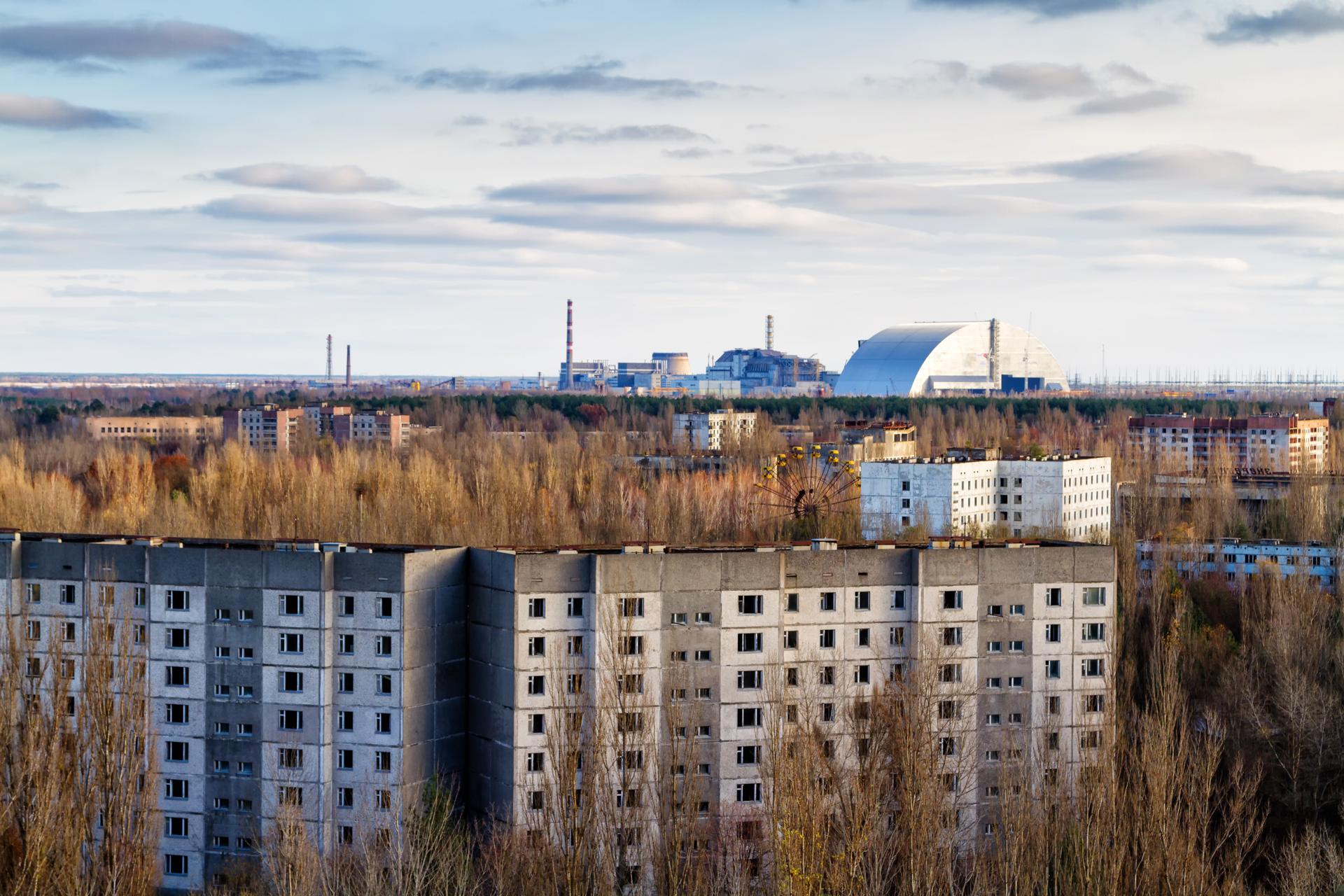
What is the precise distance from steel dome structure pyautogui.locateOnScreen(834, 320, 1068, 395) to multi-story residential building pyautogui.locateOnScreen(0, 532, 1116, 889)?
78019mm

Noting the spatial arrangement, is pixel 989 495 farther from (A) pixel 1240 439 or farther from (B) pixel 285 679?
(B) pixel 285 679

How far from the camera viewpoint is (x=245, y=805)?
15125 millimetres

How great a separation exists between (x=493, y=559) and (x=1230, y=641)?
1205 cm

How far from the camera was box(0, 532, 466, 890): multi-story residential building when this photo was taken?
14961 millimetres

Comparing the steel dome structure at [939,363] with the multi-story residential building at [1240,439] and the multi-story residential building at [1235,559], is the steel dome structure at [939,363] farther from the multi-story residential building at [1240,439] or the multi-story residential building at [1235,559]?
the multi-story residential building at [1235,559]

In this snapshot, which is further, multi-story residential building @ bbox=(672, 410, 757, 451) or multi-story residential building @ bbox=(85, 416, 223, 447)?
multi-story residential building @ bbox=(85, 416, 223, 447)

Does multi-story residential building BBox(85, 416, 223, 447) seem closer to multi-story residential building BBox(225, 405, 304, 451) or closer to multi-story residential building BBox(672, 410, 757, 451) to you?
multi-story residential building BBox(225, 405, 304, 451)

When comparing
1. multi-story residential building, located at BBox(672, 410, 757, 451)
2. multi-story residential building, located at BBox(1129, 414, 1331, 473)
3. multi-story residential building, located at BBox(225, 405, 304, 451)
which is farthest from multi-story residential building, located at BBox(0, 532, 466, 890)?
multi-story residential building, located at BBox(225, 405, 304, 451)

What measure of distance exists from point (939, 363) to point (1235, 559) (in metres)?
67.2

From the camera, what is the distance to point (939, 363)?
95.2m

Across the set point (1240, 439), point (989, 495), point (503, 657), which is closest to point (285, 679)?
point (503, 657)

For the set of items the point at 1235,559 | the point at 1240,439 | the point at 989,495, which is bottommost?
the point at 1235,559

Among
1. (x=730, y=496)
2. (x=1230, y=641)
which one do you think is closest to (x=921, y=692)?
(x=1230, y=641)

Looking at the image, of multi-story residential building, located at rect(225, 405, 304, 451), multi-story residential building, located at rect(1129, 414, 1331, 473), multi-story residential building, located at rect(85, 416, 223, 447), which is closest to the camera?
multi-story residential building, located at rect(1129, 414, 1331, 473)
